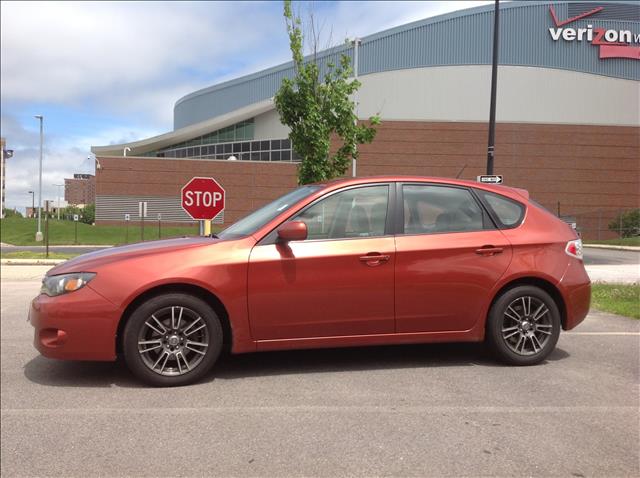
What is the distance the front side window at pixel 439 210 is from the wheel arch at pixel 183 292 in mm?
1677

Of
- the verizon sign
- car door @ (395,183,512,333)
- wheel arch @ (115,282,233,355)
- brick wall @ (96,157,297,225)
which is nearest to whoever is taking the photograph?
wheel arch @ (115,282,233,355)

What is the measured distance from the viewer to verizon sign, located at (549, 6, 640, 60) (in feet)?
17.3

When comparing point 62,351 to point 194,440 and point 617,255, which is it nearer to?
point 194,440

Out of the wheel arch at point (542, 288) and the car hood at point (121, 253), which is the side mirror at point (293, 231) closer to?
the car hood at point (121, 253)

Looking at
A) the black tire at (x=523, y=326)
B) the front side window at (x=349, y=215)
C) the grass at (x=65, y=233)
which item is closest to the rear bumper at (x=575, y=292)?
the black tire at (x=523, y=326)

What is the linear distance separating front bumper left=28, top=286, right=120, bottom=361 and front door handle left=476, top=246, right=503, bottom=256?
2.99 metres

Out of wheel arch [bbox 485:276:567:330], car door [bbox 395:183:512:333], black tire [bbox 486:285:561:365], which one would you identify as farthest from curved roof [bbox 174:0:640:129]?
black tire [bbox 486:285:561:365]

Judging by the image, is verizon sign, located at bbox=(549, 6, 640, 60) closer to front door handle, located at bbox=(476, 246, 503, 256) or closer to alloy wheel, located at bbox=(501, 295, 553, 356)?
front door handle, located at bbox=(476, 246, 503, 256)

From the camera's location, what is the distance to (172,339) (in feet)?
13.2

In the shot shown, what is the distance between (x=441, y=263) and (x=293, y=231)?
1.31m

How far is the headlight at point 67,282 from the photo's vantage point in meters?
3.96

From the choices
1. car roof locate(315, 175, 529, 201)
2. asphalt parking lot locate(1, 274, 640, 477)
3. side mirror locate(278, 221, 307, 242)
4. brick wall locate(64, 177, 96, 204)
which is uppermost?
brick wall locate(64, 177, 96, 204)

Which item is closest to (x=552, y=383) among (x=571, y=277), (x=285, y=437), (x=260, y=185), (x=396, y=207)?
(x=571, y=277)

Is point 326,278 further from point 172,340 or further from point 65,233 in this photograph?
point 65,233
